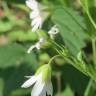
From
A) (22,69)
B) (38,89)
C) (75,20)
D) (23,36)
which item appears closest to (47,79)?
(38,89)

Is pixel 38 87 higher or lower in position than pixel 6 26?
higher

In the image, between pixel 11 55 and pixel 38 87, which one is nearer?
pixel 38 87

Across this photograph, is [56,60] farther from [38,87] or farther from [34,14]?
[38,87]

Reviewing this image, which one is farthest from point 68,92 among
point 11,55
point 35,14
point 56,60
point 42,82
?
point 42,82

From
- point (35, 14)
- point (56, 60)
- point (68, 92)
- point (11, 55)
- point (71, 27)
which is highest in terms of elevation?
point (35, 14)

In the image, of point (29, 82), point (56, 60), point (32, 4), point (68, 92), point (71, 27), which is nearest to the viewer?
point (29, 82)

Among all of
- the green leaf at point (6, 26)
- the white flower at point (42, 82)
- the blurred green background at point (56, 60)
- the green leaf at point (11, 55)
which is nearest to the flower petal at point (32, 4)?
the blurred green background at point (56, 60)

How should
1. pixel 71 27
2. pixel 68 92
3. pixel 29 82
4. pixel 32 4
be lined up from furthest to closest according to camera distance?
pixel 68 92, pixel 71 27, pixel 32 4, pixel 29 82

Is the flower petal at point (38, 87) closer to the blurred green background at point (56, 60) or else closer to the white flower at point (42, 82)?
the white flower at point (42, 82)

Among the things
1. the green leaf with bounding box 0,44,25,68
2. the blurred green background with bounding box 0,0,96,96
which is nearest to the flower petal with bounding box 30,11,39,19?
the blurred green background with bounding box 0,0,96,96
